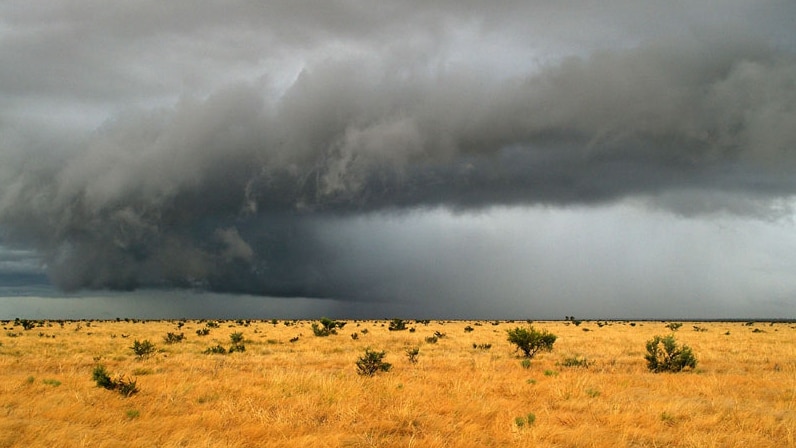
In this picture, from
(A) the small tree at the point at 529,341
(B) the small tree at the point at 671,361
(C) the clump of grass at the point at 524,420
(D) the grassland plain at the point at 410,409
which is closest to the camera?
(D) the grassland plain at the point at 410,409

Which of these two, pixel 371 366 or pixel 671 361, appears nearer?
pixel 371 366

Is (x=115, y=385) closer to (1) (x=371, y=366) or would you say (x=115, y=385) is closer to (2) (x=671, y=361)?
(1) (x=371, y=366)

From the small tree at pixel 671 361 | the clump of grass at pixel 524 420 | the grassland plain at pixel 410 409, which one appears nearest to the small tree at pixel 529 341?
the grassland plain at pixel 410 409

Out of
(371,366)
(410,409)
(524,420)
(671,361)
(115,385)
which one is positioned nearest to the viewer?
Answer: (524,420)

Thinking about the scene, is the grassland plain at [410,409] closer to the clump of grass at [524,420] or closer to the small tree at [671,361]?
the clump of grass at [524,420]

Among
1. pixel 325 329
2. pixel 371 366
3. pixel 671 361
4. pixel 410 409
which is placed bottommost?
pixel 325 329

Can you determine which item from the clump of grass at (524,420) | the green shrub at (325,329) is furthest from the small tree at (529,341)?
the green shrub at (325,329)

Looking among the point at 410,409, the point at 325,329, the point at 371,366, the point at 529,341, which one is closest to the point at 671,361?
the point at 529,341

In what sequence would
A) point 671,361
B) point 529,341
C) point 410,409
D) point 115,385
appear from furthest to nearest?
1. point 529,341
2. point 671,361
3. point 115,385
4. point 410,409

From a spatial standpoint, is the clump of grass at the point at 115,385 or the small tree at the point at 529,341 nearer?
the clump of grass at the point at 115,385

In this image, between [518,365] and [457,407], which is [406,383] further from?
[518,365]

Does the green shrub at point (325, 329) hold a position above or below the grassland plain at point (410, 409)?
below

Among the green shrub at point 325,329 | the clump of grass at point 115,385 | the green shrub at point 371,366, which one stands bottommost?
the green shrub at point 325,329

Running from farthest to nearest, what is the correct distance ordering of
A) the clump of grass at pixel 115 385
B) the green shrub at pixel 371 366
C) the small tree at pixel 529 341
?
the small tree at pixel 529 341 → the green shrub at pixel 371 366 → the clump of grass at pixel 115 385
